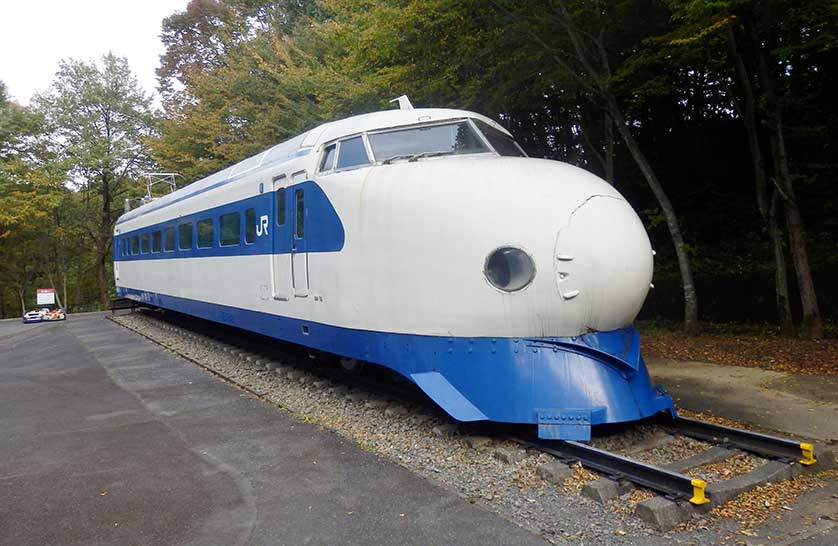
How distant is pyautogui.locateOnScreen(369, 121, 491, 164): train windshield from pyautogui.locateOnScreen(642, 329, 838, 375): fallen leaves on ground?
5808 mm

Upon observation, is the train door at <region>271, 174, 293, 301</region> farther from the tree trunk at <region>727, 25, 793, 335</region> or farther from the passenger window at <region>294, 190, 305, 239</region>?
the tree trunk at <region>727, 25, 793, 335</region>

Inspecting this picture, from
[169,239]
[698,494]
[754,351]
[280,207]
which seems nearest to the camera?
[698,494]

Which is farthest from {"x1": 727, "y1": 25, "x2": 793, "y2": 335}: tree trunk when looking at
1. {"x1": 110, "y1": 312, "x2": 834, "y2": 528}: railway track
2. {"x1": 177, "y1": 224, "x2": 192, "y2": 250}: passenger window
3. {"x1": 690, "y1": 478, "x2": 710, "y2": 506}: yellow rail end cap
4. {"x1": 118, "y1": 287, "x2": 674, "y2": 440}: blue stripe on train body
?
{"x1": 177, "y1": 224, "x2": 192, "y2": 250}: passenger window

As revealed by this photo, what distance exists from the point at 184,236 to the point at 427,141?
25.9 feet

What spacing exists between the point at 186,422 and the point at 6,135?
90.1ft

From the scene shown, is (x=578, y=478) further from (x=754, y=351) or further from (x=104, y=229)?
(x=104, y=229)

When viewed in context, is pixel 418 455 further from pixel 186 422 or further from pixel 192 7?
pixel 192 7

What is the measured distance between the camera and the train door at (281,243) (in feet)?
25.4

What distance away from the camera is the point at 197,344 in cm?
1289

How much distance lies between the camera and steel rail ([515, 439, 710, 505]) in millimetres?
4062

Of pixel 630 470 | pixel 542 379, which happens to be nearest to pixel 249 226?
pixel 542 379

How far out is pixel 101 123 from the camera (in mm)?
31391

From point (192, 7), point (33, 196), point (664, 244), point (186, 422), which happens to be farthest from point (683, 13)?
point (192, 7)

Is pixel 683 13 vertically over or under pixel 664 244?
over
